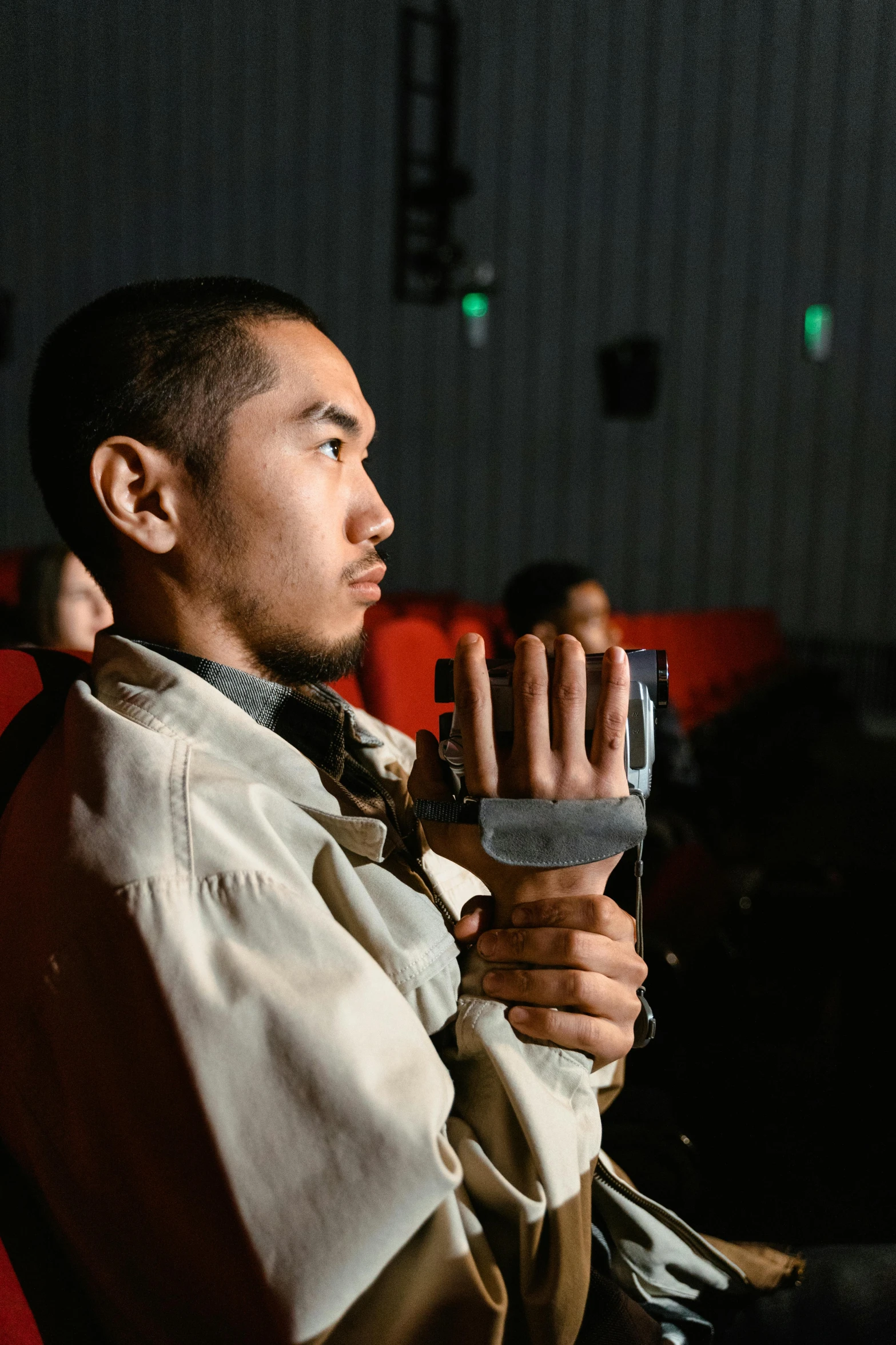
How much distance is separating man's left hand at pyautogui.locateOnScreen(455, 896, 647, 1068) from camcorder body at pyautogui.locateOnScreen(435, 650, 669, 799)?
104 mm

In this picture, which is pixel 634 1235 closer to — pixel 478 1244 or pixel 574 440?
pixel 478 1244

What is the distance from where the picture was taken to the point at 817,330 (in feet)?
22.2

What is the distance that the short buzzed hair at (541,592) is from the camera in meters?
2.56

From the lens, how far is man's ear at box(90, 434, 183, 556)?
0.78 metres

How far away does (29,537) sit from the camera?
731 cm

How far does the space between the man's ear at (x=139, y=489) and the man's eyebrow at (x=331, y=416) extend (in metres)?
0.12

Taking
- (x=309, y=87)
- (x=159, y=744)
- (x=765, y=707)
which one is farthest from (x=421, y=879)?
(x=309, y=87)

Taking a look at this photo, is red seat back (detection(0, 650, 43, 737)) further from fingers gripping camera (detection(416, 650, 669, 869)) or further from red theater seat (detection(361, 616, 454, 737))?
red theater seat (detection(361, 616, 454, 737))

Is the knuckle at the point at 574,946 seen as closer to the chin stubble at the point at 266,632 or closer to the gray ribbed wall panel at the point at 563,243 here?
the chin stubble at the point at 266,632

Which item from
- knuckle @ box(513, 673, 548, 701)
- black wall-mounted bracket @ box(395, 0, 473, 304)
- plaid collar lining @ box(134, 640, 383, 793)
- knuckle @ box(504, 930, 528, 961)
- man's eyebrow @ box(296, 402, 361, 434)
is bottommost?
knuckle @ box(504, 930, 528, 961)

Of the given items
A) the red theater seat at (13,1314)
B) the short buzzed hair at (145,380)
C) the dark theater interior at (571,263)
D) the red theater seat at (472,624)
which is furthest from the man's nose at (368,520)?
the dark theater interior at (571,263)

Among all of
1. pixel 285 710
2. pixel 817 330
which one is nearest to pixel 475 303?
pixel 817 330

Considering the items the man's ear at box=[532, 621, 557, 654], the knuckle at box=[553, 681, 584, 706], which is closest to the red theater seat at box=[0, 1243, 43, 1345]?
the knuckle at box=[553, 681, 584, 706]

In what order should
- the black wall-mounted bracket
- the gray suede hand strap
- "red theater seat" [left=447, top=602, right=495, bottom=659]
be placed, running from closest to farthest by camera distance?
the gray suede hand strap → "red theater seat" [left=447, top=602, right=495, bottom=659] → the black wall-mounted bracket
